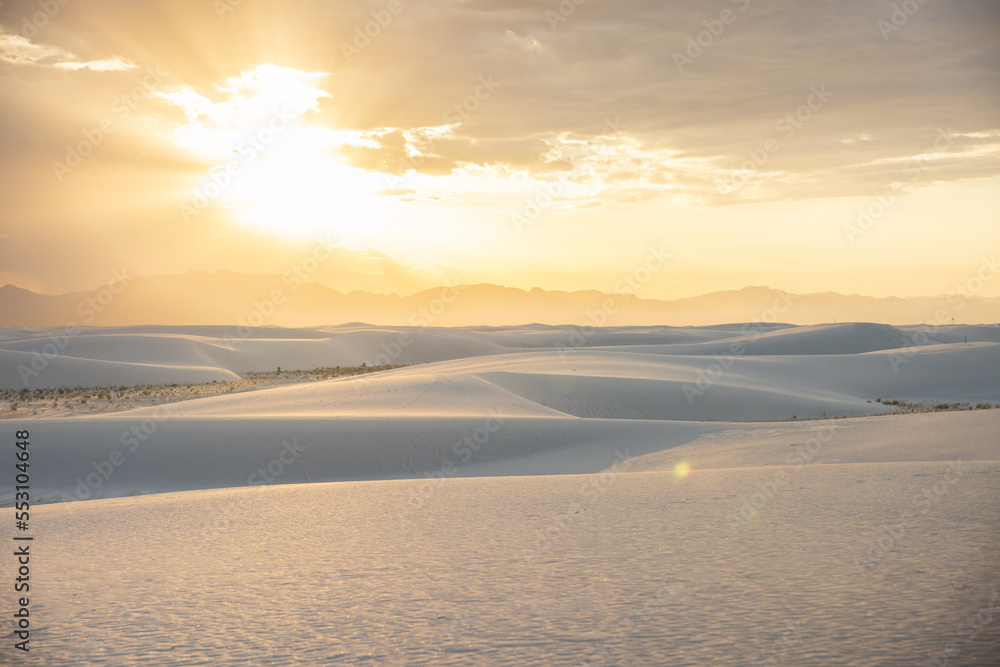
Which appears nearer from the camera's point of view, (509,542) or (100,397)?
(509,542)

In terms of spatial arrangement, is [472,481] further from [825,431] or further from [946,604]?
[825,431]

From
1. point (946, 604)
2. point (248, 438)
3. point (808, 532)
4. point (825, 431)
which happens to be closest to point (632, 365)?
point (825, 431)

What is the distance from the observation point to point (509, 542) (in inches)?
227

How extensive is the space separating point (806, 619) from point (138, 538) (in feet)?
20.0

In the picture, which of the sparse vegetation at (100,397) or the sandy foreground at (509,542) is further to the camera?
the sparse vegetation at (100,397)

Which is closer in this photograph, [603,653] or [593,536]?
[603,653]

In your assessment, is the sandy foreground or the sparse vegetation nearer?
the sandy foreground

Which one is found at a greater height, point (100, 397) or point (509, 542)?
point (509, 542)

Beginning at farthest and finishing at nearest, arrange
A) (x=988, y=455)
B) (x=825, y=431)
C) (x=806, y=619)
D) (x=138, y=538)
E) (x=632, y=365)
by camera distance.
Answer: (x=632, y=365) < (x=825, y=431) < (x=988, y=455) < (x=138, y=538) < (x=806, y=619)

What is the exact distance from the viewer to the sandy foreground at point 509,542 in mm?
3703

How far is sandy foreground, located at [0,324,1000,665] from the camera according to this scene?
3703 millimetres

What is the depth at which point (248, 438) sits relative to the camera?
43.7 feet

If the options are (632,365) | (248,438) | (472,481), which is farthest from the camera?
(632,365)

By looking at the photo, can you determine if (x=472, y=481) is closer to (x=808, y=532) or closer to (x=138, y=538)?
(x=138, y=538)
